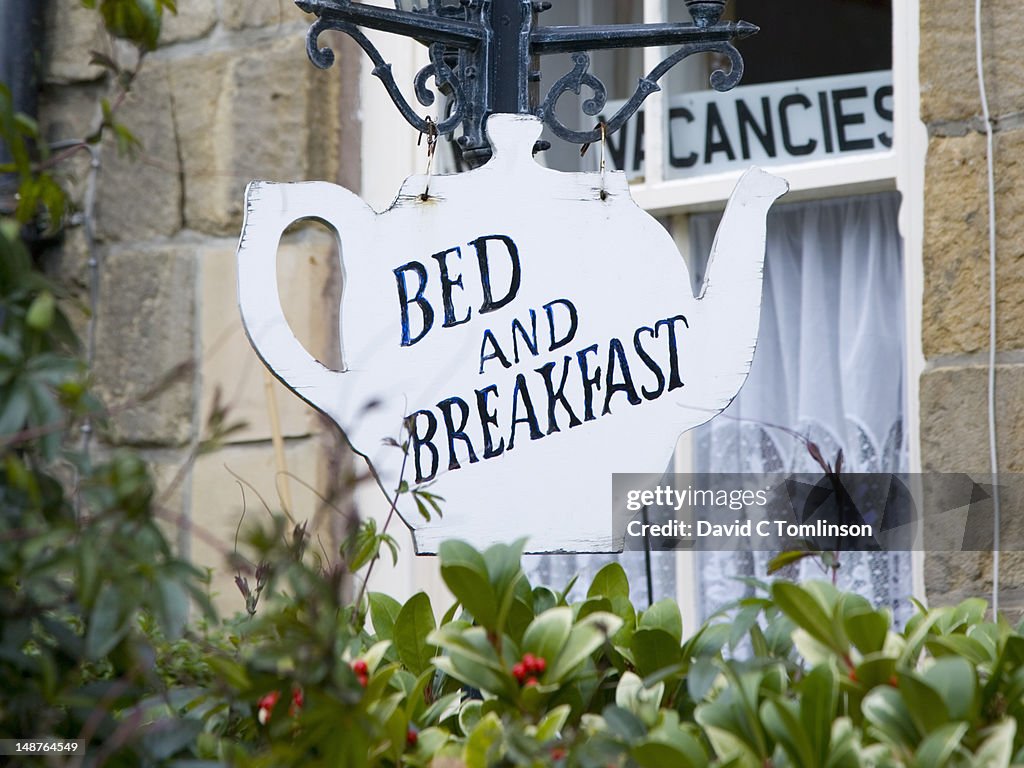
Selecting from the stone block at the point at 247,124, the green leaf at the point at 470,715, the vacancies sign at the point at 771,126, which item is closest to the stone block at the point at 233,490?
the stone block at the point at 247,124

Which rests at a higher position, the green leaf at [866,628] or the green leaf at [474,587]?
the green leaf at [474,587]

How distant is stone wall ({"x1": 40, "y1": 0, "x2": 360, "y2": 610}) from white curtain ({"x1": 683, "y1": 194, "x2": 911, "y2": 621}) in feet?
2.51

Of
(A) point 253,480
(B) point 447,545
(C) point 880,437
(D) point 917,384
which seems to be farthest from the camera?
(A) point 253,480

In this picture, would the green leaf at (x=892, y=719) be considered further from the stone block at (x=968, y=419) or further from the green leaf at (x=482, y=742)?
the stone block at (x=968, y=419)

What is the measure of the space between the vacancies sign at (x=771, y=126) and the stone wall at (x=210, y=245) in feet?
2.08

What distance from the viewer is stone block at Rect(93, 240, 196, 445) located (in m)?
2.57

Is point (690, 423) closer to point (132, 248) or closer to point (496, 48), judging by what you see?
point (496, 48)

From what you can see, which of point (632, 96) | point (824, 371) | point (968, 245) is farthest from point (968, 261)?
point (632, 96)

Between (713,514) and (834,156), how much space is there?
0.68 metres

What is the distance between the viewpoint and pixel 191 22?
8.63 ft

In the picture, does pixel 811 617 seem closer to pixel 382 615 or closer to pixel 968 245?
pixel 382 615

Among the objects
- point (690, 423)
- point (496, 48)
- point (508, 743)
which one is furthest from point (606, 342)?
point (508, 743)

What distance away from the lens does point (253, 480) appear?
2.52 m

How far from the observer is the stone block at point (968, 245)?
6.42ft
